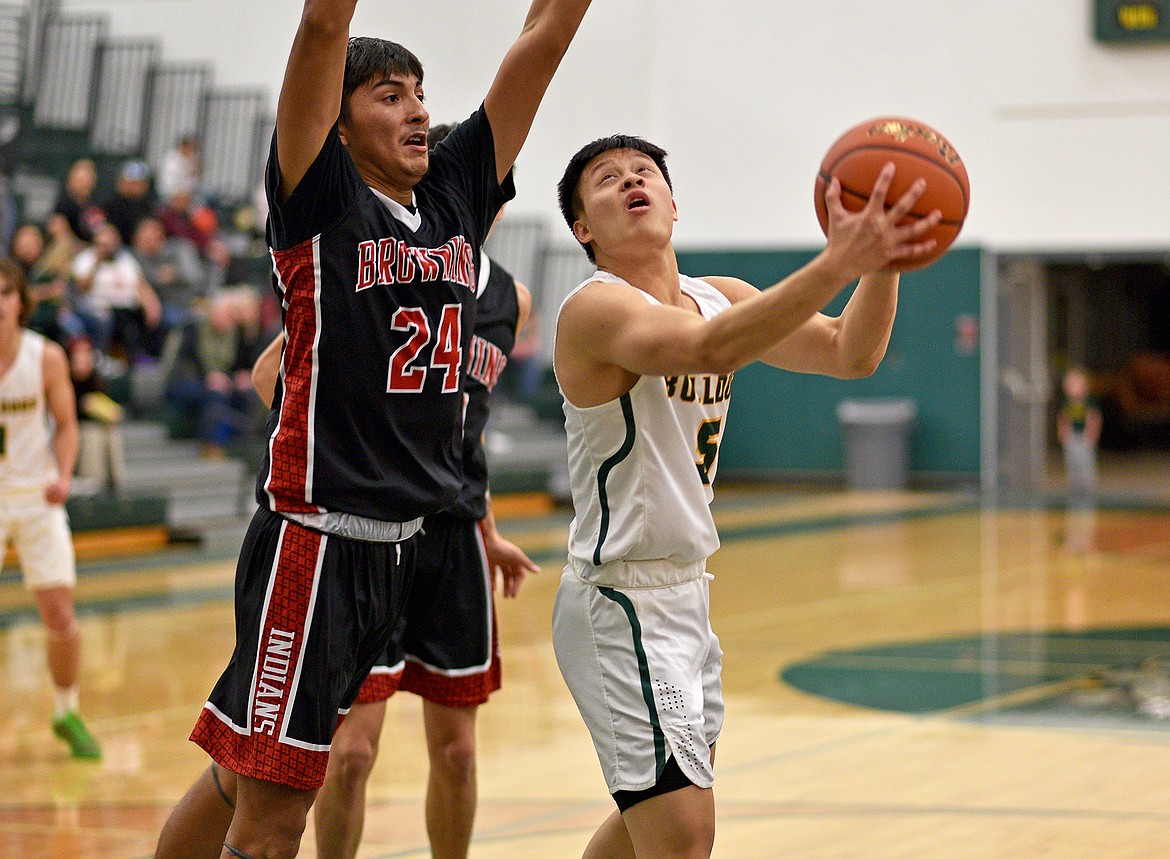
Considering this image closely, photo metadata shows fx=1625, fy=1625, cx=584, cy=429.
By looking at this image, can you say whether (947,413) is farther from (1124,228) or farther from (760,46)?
(760,46)

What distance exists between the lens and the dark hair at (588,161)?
11.2 ft

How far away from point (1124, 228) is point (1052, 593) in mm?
8710

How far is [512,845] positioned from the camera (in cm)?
504

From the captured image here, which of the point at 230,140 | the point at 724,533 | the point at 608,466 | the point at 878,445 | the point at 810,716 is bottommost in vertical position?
the point at 724,533

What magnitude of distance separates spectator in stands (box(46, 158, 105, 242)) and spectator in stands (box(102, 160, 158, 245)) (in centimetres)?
15

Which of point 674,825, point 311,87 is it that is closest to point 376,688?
point 674,825

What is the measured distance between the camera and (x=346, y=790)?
13.2 ft

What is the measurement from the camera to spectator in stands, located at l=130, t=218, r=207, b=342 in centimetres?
1539

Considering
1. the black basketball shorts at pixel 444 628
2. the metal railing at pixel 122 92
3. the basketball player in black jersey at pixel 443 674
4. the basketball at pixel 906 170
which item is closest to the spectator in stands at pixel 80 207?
the metal railing at pixel 122 92

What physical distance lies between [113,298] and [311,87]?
1192 centimetres

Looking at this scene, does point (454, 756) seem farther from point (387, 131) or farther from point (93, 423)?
point (93, 423)

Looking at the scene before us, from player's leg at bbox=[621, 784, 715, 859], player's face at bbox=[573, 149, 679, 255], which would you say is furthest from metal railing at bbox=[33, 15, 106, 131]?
player's leg at bbox=[621, 784, 715, 859]

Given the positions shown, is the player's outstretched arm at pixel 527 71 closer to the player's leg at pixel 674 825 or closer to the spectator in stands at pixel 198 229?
the player's leg at pixel 674 825

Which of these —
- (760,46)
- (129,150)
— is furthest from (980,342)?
(129,150)
